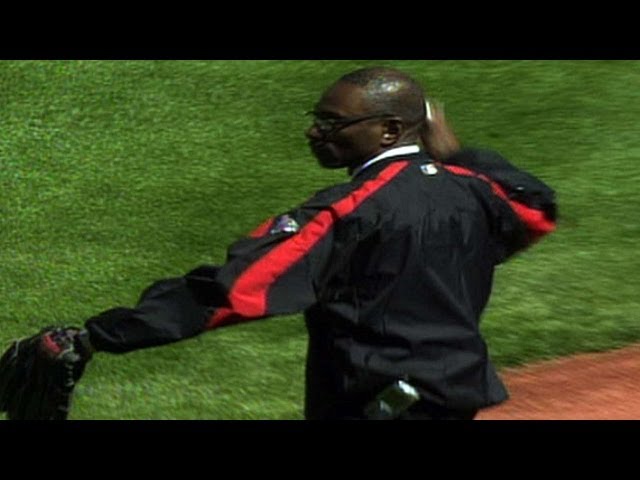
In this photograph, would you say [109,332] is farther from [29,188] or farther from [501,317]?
[29,188]

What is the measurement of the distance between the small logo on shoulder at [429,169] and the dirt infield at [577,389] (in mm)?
2763

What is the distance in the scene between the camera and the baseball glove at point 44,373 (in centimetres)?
504

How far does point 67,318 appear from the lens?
9.53 m

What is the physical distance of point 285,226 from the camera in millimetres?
5012

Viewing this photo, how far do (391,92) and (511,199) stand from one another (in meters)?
0.59

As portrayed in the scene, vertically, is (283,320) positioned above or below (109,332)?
below

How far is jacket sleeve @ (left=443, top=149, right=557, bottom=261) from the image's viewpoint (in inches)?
219

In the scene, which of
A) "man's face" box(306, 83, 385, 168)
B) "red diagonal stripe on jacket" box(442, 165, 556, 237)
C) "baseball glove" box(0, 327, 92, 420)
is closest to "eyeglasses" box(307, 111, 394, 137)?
"man's face" box(306, 83, 385, 168)

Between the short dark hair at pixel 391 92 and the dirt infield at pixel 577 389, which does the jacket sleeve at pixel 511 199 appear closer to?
the short dark hair at pixel 391 92

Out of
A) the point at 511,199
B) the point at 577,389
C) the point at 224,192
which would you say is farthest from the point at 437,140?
the point at 224,192

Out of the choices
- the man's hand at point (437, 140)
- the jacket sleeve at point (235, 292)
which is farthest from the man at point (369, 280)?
the man's hand at point (437, 140)

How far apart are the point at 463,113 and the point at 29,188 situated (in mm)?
3010

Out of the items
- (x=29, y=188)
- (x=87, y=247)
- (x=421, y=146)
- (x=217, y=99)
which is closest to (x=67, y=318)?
(x=87, y=247)

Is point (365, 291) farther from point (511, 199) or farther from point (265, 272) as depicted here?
point (511, 199)
